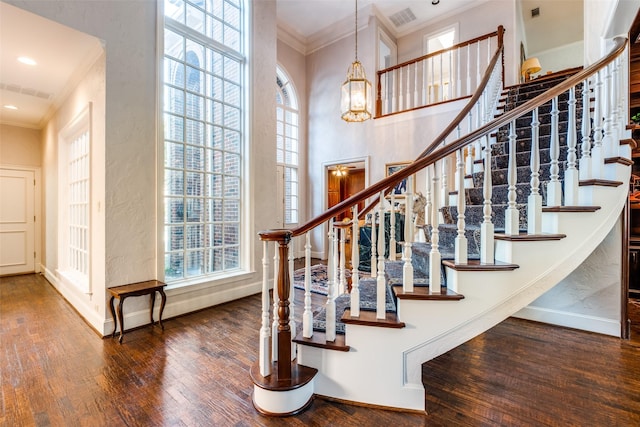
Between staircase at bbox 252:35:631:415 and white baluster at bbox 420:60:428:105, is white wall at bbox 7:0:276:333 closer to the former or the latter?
staircase at bbox 252:35:631:415

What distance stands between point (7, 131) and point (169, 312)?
16.0ft

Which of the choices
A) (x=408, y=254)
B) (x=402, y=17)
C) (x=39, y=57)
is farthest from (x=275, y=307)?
(x=402, y=17)

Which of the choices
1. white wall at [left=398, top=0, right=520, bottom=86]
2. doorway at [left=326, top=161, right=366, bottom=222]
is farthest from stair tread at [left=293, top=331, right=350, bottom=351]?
doorway at [left=326, top=161, right=366, bottom=222]

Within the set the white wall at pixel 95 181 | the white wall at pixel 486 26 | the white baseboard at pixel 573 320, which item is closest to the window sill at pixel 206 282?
the white wall at pixel 95 181

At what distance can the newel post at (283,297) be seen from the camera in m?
1.67

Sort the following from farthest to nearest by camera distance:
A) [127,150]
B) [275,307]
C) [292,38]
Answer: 1. [292,38]
2. [127,150]
3. [275,307]

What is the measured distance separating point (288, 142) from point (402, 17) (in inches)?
139

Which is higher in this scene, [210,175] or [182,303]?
[210,175]

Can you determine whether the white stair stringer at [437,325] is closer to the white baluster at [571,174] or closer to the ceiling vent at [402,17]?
the white baluster at [571,174]

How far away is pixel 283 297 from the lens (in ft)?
5.58

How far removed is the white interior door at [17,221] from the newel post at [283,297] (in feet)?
20.0

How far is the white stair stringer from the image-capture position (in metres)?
1.68

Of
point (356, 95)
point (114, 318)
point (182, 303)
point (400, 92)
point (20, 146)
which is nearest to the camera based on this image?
point (114, 318)

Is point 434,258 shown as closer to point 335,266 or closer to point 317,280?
point 335,266
